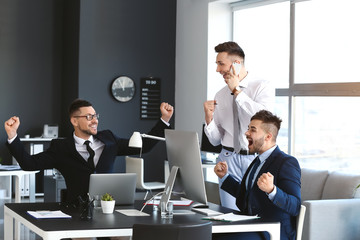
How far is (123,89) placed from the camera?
894cm

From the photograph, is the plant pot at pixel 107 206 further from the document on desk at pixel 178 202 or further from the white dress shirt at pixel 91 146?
the white dress shirt at pixel 91 146

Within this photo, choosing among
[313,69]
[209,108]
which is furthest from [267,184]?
[313,69]

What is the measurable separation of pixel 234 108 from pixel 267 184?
40.9 inches

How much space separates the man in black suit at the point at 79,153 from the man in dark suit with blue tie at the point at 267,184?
2.90 ft

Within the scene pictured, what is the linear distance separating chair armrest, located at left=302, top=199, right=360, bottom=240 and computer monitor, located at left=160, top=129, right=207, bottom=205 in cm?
175

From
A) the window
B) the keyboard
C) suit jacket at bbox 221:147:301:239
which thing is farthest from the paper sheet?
the window

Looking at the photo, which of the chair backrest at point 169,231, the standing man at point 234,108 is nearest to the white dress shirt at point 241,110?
the standing man at point 234,108

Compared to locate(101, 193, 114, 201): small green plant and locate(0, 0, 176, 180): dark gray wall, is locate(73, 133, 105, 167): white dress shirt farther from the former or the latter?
locate(0, 0, 176, 180): dark gray wall

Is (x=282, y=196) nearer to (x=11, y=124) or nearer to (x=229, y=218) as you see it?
(x=229, y=218)

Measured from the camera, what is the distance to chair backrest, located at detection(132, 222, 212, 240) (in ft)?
9.26

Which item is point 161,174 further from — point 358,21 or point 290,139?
point 358,21

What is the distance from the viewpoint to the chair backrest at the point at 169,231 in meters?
2.82

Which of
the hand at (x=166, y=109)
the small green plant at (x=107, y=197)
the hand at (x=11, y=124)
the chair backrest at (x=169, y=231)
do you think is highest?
the hand at (x=166, y=109)

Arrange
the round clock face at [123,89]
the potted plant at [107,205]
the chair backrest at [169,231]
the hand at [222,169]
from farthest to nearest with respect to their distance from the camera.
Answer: the round clock face at [123,89], the hand at [222,169], the potted plant at [107,205], the chair backrest at [169,231]
